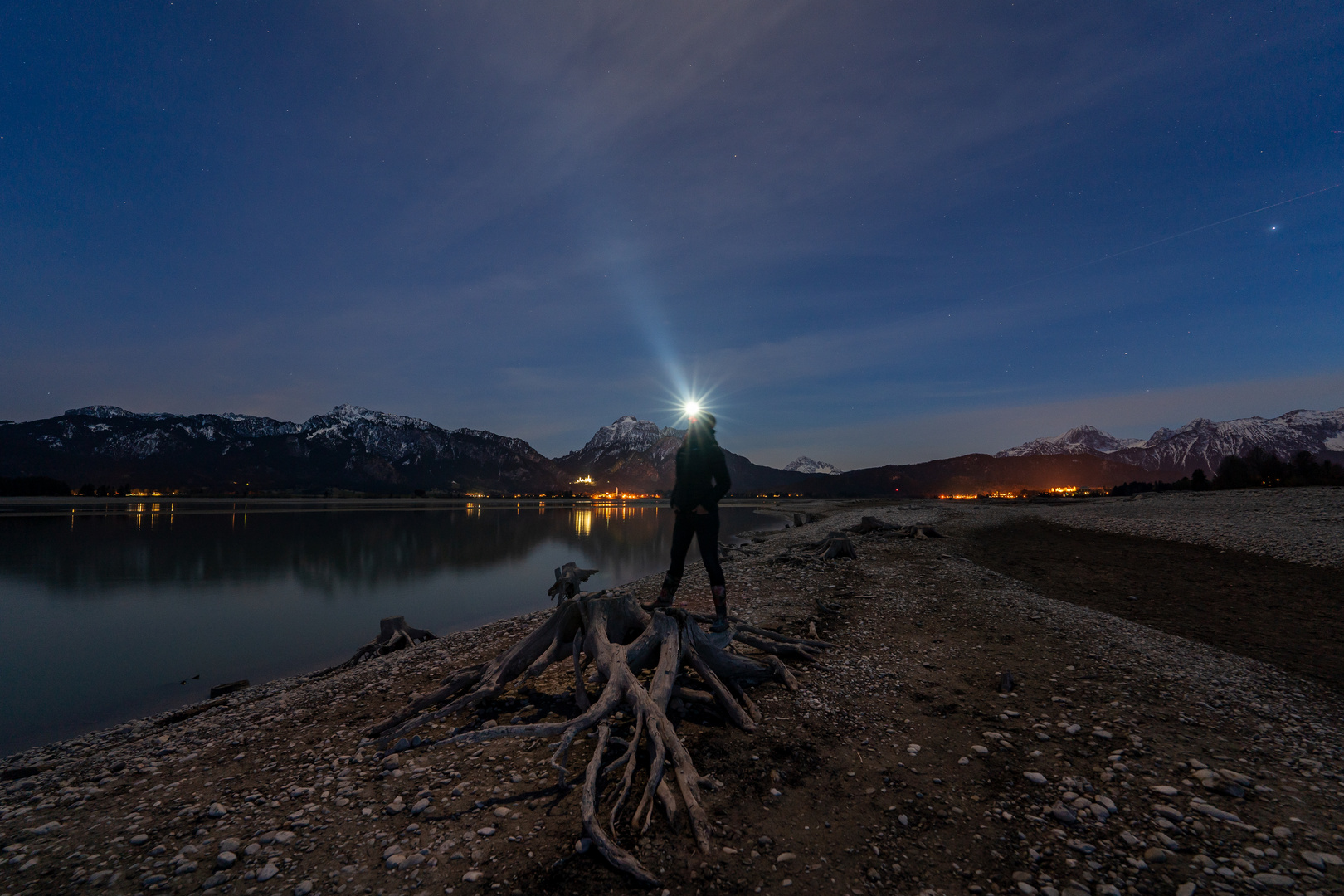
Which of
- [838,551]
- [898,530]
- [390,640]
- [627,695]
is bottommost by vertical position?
[390,640]

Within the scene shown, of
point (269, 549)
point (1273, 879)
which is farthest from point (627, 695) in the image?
point (269, 549)

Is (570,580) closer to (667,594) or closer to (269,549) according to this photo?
(667,594)

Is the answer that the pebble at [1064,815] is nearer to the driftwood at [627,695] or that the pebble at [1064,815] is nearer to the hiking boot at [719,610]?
the driftwood at [627,695]

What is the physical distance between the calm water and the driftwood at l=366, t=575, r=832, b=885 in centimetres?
1101

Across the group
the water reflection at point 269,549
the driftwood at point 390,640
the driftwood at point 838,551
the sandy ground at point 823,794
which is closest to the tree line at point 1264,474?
the driftwood at point 838,551

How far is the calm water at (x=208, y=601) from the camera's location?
14.5m

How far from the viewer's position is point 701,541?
9477mm

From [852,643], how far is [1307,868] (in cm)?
710

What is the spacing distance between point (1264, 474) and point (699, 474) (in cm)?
9968

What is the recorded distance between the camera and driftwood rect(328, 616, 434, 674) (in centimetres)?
1516

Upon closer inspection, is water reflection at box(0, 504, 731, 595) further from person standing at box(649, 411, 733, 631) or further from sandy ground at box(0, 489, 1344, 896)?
sandy ground at box(0, 489, 1344, 896)

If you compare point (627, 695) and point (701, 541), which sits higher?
point (701, 541)

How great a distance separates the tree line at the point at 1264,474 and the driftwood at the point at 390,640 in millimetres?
87051

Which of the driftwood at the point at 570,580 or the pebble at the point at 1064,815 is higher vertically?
the driftwood at the point at 570,580
